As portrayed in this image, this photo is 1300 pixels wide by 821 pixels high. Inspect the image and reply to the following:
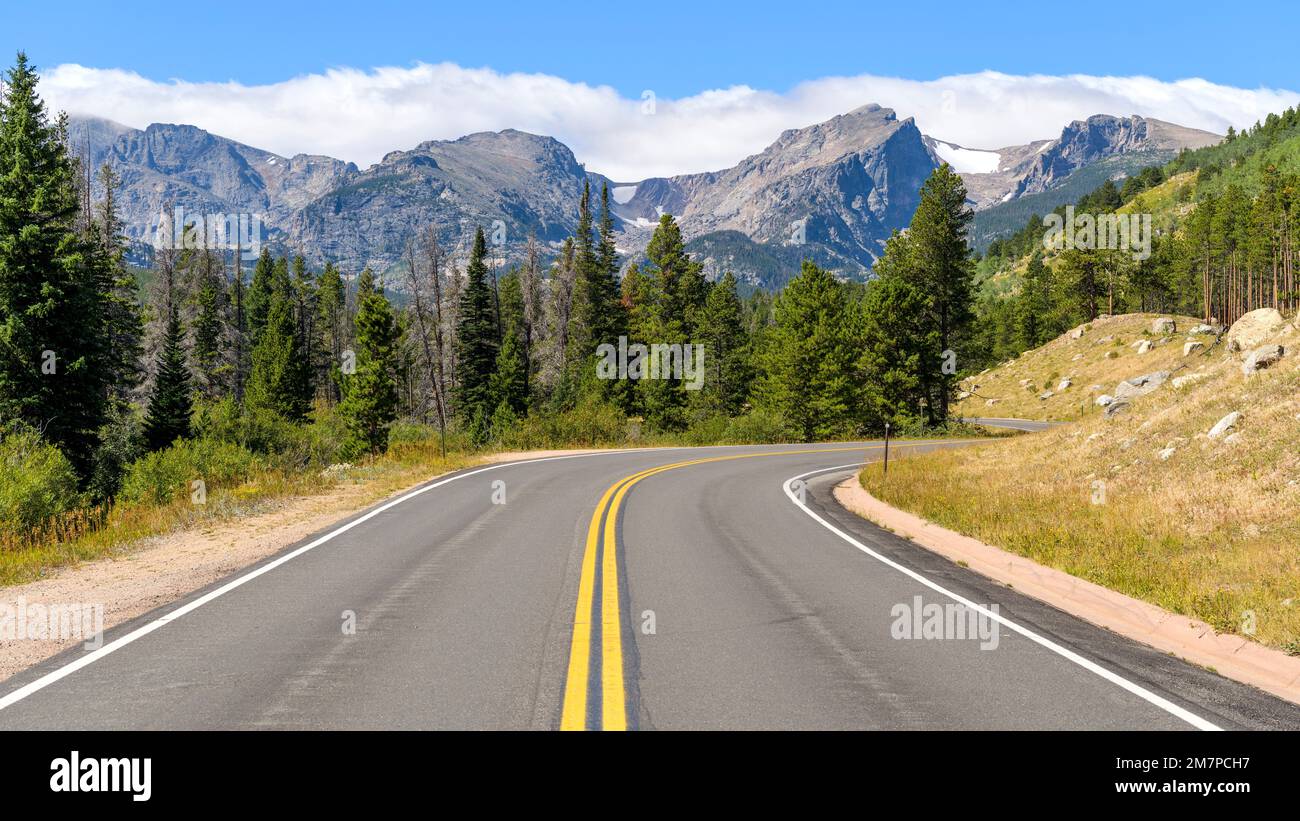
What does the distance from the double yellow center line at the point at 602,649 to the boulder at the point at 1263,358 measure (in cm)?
1771

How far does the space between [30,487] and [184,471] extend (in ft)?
32.9

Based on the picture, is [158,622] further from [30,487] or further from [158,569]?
[30,487]

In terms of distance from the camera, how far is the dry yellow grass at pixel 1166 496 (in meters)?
8.66

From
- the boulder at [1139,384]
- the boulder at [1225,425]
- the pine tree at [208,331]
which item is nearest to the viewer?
the boulder at [1225,425]

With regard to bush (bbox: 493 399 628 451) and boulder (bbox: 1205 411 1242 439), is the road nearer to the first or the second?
boulder (bbox: 1205 411 1242 439)

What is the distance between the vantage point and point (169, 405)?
4203 cm

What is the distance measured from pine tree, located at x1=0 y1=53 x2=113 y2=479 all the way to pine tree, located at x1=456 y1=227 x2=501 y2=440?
1328 inches

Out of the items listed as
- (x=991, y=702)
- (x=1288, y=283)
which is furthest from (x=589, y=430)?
(x=1288, y=283)

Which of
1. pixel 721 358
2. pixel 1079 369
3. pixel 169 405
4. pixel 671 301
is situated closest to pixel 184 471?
pixel 169 405

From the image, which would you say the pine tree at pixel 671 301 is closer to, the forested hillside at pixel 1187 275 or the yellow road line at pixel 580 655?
the forested hillside at pixel 1187 275

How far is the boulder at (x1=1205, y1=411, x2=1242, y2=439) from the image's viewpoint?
15586mm

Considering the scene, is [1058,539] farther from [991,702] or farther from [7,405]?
[7,405]

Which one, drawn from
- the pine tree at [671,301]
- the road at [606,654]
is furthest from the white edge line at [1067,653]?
the pine tree at [671,301]
